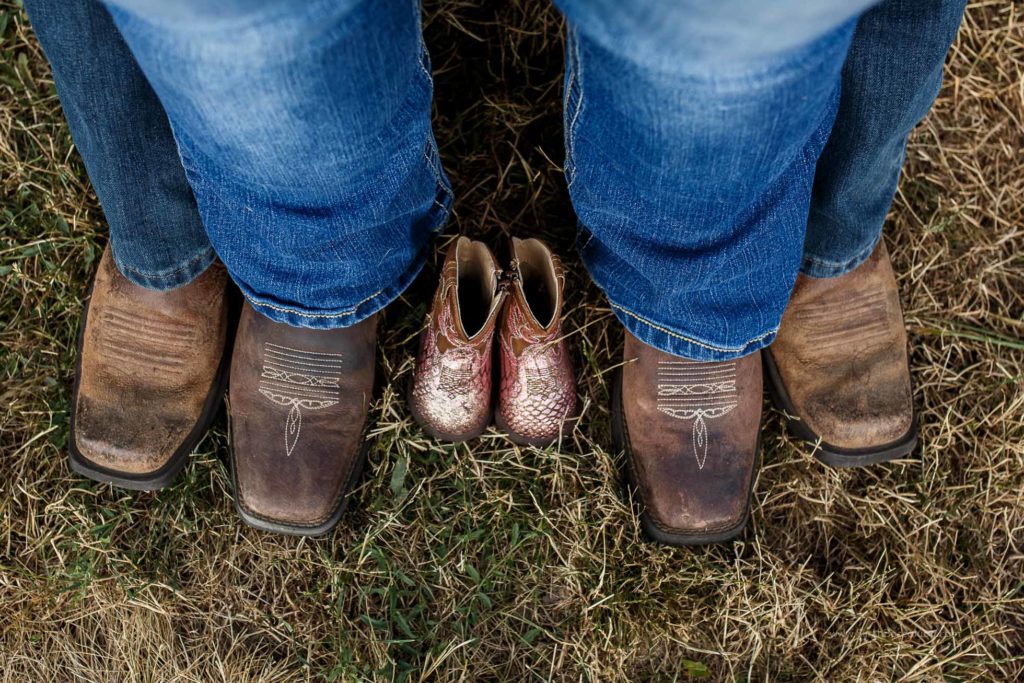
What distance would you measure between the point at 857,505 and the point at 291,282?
3.82 ft

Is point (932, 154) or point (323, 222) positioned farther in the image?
point (932, 154)

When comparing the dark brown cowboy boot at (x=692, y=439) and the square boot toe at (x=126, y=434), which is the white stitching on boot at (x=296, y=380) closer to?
the square boot toe at (x=126, y=434)

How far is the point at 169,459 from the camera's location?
1330mm

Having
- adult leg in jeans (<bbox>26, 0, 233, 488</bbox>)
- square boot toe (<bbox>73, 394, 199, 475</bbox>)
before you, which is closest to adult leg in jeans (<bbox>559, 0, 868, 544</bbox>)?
adult leg in jeans (<bbox>26, 0, 233, 488</bbox>)

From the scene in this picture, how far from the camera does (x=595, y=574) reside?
4.65ft

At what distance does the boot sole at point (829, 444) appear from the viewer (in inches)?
55.2

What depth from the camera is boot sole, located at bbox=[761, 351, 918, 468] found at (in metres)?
1.40

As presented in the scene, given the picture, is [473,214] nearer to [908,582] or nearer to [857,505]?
[857,505]

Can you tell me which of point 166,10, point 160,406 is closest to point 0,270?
point 160,406

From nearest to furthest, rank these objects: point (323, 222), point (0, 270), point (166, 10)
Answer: point (166, 10), point (323, 222), point (0, 270)

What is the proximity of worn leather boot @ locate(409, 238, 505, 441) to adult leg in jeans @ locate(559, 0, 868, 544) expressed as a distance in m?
0.20

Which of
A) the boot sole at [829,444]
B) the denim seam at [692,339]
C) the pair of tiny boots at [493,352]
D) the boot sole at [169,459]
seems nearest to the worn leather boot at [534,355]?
the pair of tiny boots at [493,352]

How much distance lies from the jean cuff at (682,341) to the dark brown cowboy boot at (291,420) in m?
0.47

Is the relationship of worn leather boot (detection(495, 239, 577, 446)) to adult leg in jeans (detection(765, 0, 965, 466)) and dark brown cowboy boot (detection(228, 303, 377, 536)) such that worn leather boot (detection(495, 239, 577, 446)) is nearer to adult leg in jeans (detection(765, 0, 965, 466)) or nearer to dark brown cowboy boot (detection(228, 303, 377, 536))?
dark brown cowboy boot (detection(228, 303, 377, 536))
